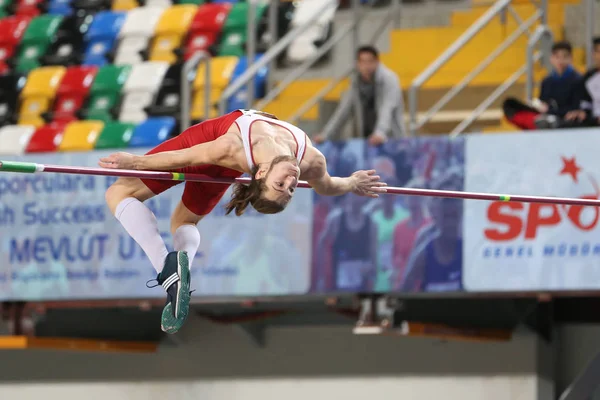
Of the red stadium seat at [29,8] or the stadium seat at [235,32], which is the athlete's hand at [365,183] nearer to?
the stadium seat at [235,32]

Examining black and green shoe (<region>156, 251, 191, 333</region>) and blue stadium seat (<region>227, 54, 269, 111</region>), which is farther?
blue stadium seat (<region>227, 54, 269, 111</region>)

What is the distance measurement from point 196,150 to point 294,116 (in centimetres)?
502

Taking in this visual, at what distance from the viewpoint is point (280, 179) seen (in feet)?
23.5

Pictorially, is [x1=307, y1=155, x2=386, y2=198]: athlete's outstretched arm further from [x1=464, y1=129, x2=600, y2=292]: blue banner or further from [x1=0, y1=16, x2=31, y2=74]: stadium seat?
[x1=0, y1=16, x2=31, y2=74]: stadium seat

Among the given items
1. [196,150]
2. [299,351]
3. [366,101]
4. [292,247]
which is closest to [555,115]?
[366,101]

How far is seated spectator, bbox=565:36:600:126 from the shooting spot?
34.9 ft

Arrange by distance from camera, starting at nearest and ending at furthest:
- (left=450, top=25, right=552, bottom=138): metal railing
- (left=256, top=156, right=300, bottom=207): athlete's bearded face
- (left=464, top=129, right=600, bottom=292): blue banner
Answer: (left=256, top=156, right=300, bottom=207): athlete's bearded face, (left=464, top=129, right=600, bottom=292): blue banner, (left=450, top=25, right=552, bottom=138): metal railing

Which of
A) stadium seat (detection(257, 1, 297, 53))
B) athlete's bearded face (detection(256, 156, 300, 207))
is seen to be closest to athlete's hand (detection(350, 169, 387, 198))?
athlete's bearded face (detection(256, 156, 300, 207))

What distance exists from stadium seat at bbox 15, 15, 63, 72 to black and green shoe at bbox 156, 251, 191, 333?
9.33 m

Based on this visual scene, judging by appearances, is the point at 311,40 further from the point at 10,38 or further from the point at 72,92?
the point at 10,38

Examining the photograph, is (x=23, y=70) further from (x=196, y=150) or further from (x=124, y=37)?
(x=196, y=150)

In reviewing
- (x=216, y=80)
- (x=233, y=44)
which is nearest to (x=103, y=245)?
(x=216, y=80)

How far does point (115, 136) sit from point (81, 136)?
22.0 inches

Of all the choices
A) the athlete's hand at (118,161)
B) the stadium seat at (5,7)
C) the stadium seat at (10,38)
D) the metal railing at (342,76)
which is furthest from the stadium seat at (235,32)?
the athlete's hand at (118,161)
